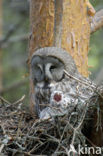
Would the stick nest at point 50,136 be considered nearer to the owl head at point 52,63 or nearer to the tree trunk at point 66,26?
the owl head at point 52,63

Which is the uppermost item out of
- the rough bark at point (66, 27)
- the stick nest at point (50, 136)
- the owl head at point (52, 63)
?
the rough bark at point (66, 27)

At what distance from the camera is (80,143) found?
12.1ft

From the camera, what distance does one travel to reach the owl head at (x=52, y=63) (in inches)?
187

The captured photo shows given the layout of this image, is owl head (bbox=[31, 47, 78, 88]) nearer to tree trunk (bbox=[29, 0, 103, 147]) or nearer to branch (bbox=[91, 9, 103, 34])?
tree trunk (bbox=[29, 0, 103, 147])

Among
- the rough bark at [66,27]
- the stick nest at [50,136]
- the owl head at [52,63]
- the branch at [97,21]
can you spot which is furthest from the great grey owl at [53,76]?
the stick nest at [50,136]

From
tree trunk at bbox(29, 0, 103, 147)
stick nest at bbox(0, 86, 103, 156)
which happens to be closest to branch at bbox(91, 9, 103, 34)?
tree trunk at bbox(29, 0, 103, 147)

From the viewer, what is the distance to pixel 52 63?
4844 mm

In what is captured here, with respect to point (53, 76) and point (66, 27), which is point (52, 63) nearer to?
point (53, 76)

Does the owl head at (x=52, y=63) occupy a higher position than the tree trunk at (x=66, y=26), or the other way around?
the tree trunk at (x=66, y=26)

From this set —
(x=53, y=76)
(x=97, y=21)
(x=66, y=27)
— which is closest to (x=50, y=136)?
(x=53, y=76)

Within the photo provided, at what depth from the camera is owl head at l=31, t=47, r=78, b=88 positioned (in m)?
4.75

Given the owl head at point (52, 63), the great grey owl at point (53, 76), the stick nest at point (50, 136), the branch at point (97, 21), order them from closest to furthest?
1. the stick nest at point (50, 136)
2. the great grey owl at point (53, 76)
3. the owl head at point (52, 63)
4. the branch at point (97, 21)

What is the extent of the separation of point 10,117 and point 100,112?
1.30 metres

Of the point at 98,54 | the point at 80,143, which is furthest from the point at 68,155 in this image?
the point at 98,54
